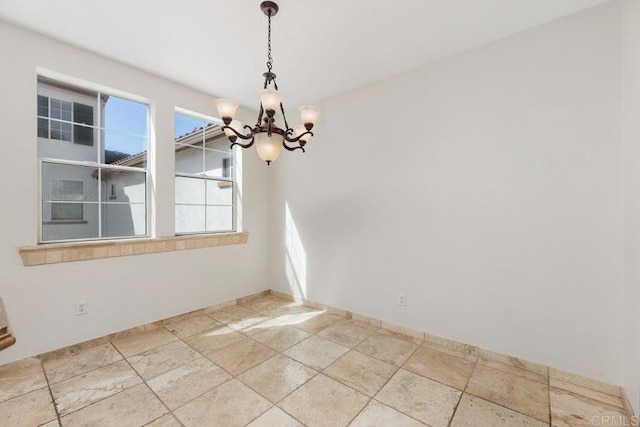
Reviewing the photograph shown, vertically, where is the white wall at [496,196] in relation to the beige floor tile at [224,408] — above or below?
above

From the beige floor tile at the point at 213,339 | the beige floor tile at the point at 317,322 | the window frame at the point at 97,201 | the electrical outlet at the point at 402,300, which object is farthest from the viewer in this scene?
the beige floor tile at the point at 317,322

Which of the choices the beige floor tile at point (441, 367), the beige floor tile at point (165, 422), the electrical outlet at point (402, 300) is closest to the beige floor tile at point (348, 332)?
the electrical outlet at point (402, 300)

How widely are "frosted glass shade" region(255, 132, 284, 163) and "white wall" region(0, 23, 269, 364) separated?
71.2 inches

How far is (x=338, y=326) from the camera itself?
318cm

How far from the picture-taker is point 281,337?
289 centimetres

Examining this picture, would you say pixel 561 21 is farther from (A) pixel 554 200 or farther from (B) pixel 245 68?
(B) pixel 245 68

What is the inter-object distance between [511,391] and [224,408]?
2.07 metres

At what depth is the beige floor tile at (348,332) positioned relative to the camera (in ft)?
9.23

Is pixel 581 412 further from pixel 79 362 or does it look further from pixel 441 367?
pixel 79 362

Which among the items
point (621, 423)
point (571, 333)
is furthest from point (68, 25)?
point (621, 423)

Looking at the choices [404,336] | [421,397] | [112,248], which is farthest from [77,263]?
[404,336]

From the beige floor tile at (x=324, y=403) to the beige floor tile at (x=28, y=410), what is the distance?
1510 millimetres

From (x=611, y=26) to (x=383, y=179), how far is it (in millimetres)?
2023

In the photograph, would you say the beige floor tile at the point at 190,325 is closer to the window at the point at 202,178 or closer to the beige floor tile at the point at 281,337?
the beige floor tile at the point at 281,337
